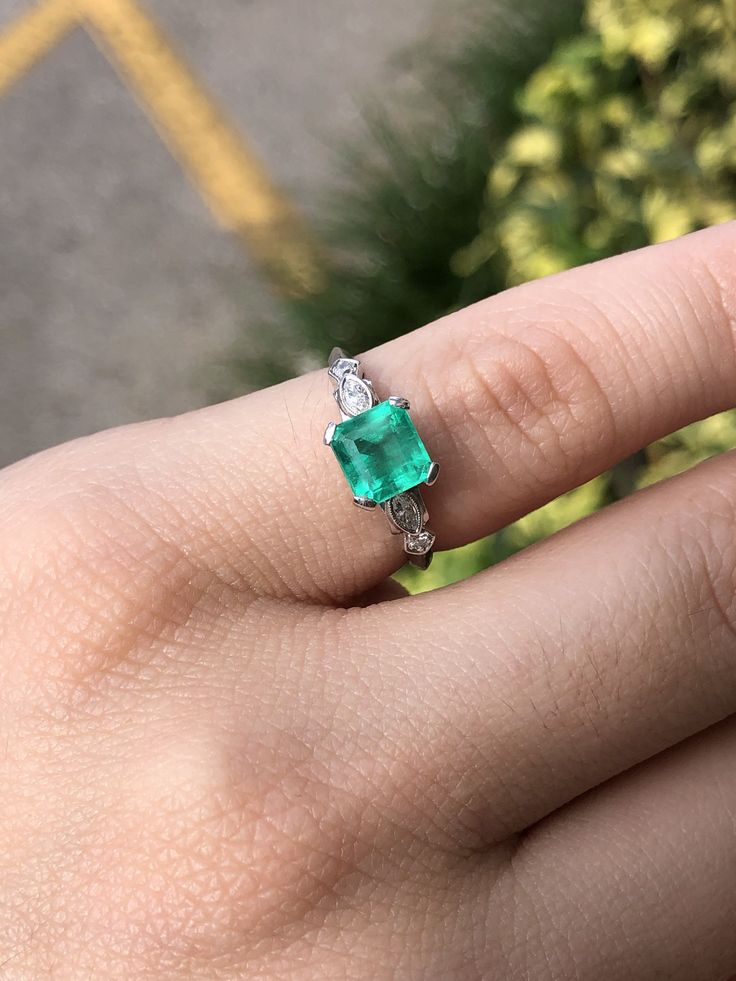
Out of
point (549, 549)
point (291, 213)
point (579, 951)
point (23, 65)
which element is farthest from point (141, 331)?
point (579, 951)

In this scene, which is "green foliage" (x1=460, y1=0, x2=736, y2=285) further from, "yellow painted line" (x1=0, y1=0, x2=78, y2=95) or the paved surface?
"yellow painted line" (x1=0, y1=0, x2=78, y2=95)

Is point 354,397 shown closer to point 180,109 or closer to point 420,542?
point 420,542

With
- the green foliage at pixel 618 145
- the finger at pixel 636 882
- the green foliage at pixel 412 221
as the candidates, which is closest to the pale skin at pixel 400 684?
the finger at pixel 636 882

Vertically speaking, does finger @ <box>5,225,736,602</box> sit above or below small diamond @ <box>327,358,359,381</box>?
below

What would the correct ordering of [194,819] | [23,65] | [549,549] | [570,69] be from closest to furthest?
[194,819]
[549,549]
[570,69]
[23,65]

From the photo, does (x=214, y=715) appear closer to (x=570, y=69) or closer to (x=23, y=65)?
(x=570, y=69)

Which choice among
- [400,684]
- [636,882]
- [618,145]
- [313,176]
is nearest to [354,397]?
[400,684]

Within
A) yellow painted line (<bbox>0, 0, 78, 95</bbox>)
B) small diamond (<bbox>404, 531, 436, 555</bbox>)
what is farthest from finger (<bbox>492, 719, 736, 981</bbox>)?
yellow painted line (<bbox>0, 0, 78, 95</bbox>)
